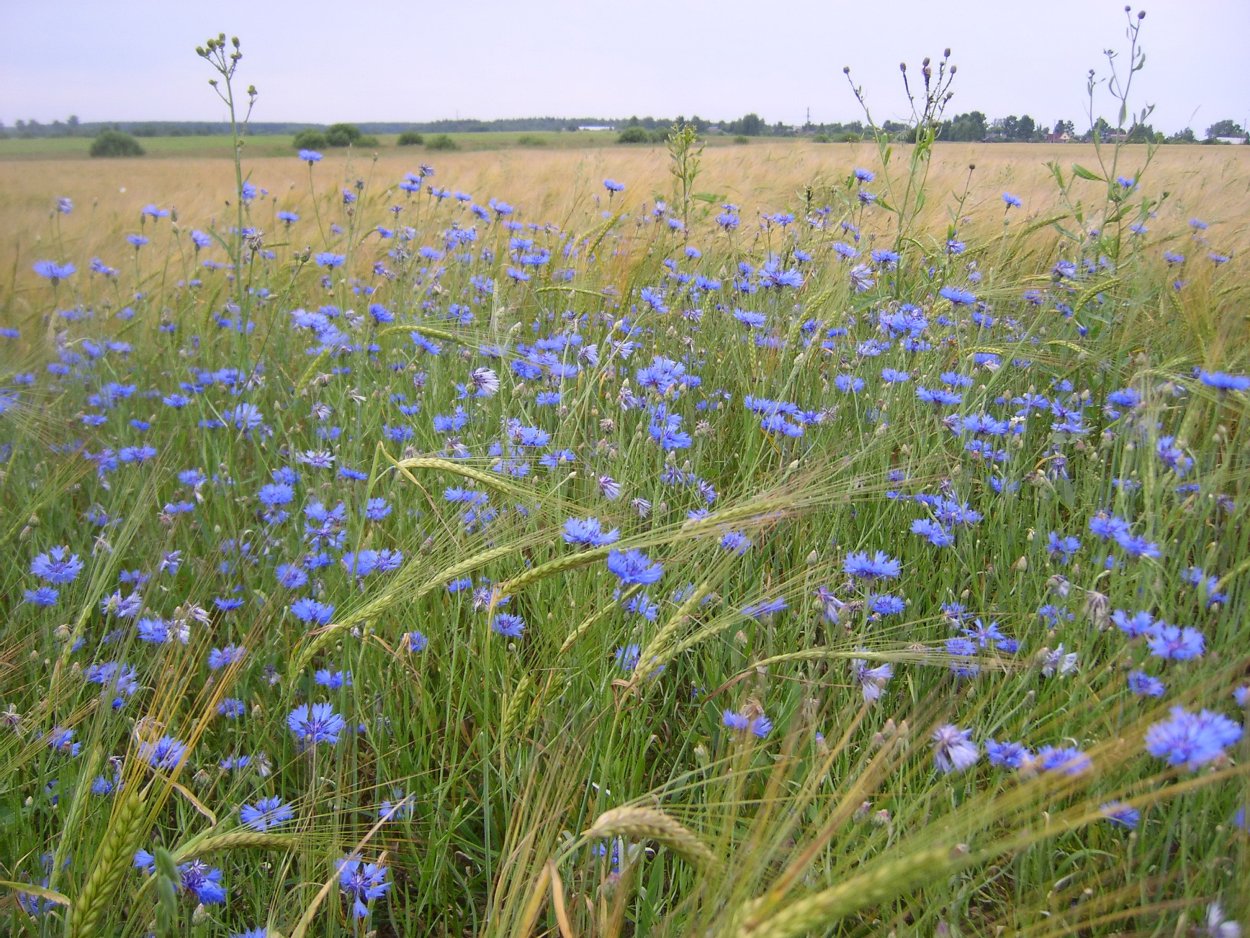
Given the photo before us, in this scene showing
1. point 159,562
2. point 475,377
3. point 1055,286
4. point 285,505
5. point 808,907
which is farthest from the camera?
point 1055,286

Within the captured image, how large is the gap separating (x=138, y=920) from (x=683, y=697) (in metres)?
0.93

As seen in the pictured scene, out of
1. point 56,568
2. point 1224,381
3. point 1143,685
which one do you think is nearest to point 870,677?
point 1143,685

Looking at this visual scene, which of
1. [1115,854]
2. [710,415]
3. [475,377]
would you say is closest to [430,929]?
[1115,854]

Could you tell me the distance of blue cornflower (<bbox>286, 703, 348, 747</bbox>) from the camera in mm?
1246

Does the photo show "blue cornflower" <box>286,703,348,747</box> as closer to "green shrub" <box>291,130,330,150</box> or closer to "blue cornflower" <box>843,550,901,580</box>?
"blue cornflower" <box>843,550,901,580</box>

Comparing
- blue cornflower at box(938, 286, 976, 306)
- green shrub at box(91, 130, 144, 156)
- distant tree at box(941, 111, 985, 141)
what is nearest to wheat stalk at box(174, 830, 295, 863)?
blue cornflower at box(938, 286, 976, 306)

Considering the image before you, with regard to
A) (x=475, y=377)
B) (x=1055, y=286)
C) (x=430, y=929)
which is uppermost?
(x=1055, y=286)

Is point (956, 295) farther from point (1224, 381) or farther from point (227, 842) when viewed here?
point (227, 842)

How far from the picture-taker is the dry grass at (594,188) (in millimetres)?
4484

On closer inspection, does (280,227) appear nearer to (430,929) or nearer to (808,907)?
(430,929)

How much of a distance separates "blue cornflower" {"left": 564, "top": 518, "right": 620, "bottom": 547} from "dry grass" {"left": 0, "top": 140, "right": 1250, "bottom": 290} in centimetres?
276

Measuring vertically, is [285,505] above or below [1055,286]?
below

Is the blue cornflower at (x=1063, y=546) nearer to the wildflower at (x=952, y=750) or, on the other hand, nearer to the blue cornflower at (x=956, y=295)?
the wildflower at (x=952, y=750)

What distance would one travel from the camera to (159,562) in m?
1.56
